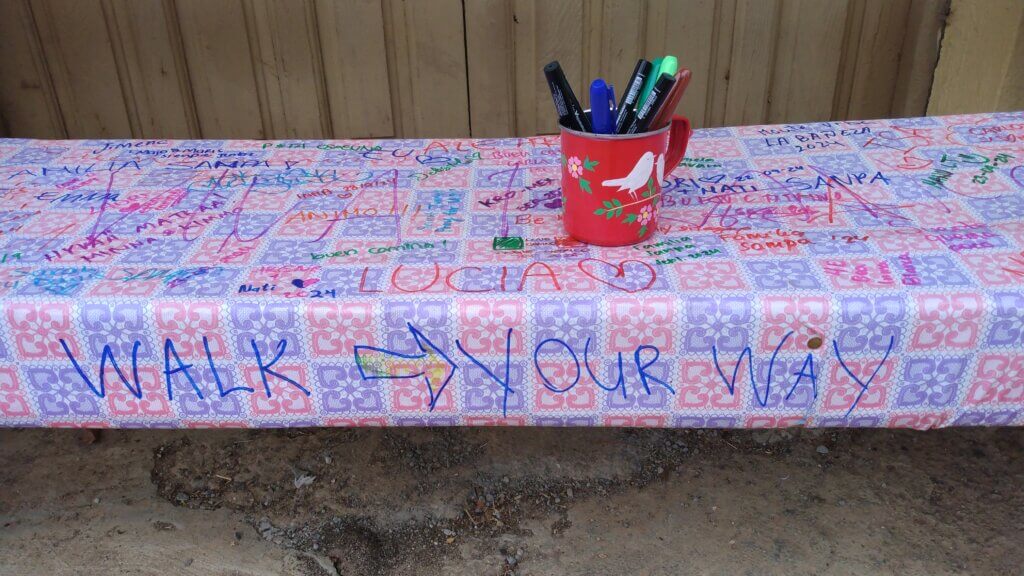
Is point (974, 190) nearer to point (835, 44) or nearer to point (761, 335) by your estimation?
point (761, 335)

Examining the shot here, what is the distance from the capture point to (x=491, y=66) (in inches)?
88.7

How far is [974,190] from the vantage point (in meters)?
1.18

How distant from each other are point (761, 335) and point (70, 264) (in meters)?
0.93

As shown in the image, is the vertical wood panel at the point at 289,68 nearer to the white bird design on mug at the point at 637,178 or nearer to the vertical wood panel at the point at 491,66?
the vertical wood panel at the point at 491,66

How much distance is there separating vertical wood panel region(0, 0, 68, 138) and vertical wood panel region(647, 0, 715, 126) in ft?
5.93

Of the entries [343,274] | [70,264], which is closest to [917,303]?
[343,274]

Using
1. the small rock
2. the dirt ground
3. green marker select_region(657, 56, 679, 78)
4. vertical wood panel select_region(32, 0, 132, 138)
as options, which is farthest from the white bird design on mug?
vertical wood panel select_region(32, 0, 132, 138)

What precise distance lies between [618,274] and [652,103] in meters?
0.22

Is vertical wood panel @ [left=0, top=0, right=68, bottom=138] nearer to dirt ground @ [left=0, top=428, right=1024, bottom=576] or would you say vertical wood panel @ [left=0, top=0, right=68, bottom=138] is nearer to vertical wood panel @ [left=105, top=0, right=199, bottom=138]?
vertical wood panel @ [left=105, top=0, right=199, bottom=138]

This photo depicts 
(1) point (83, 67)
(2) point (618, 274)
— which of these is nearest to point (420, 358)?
(2) point (618, 274)

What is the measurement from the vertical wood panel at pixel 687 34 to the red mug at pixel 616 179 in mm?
Answer: 1240

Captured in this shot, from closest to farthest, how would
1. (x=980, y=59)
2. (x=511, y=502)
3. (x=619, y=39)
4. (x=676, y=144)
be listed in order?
(x=676, y=144) < (x=511, y=502) < (x=980, y=59) < (x=619, y=39)

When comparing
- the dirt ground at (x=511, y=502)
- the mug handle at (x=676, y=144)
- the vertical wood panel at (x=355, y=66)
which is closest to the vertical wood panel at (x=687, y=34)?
the vertical wood panel at (x=355, y=66)

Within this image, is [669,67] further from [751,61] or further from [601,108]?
[751,61]
